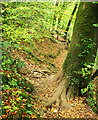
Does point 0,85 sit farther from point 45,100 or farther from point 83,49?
point 83,49

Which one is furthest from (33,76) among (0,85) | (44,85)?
(0,85)

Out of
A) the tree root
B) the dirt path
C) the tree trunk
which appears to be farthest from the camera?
the tree trunk

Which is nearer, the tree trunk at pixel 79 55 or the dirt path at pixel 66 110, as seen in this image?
the dirt path at pixel 66 110

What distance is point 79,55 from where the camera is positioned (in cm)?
512

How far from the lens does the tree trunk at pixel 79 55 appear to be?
16.1 feet

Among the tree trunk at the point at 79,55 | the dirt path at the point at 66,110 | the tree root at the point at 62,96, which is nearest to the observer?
the dirt path at the point at 66,110

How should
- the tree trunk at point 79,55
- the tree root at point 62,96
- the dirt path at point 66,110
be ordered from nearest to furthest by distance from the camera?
the dirt path at point 66,110, the tree root at point 62,96, the tree trunk at point 79,55

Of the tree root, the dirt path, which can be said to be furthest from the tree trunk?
the dirt path

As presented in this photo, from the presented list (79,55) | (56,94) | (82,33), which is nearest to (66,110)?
(56,94)

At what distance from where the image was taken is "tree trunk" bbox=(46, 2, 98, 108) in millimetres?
4918

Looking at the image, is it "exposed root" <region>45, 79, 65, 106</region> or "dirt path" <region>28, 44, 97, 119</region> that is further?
"exposed root" <region>45, 79, 65, 106</region>

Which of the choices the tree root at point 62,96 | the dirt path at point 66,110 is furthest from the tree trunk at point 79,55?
the dirt path at point 66,110

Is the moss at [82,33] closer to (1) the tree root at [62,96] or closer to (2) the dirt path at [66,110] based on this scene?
(1) the tree root at [62,96]

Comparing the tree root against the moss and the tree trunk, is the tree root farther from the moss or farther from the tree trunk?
the moss
